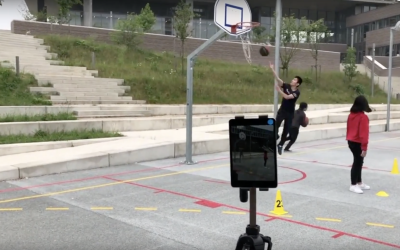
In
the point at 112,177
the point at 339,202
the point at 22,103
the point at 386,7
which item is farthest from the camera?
the point at 386,7

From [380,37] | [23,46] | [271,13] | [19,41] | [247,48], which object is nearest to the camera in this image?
[23,46]

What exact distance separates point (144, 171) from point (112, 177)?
34.0 inches

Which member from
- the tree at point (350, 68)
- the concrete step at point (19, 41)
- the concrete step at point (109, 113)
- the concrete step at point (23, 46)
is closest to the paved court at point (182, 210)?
the concrete step at point (109, 113)

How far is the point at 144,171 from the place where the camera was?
926cm

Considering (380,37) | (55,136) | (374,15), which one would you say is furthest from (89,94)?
(374,15)

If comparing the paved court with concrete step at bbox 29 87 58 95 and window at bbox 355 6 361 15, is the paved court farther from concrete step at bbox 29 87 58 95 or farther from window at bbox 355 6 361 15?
window at bbox 355 6 361 15

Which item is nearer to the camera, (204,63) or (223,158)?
(223,158)

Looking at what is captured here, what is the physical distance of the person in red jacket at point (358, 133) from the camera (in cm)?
737

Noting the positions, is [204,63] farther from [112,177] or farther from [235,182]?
[235,182]

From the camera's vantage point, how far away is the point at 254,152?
373cm

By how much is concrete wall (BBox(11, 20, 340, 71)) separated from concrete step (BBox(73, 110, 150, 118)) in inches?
558

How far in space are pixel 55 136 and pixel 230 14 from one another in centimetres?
567

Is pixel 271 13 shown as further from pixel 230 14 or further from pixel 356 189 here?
pixel 356 189

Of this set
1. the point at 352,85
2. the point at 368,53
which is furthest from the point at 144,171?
the point at 368,53
